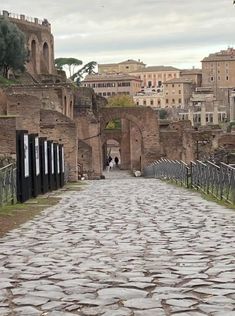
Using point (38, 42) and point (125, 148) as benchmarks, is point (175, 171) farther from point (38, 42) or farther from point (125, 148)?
point (38, 42)

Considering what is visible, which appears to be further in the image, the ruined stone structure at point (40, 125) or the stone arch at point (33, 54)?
the stone arch at point (33, 54)

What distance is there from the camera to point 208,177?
18.1 metres

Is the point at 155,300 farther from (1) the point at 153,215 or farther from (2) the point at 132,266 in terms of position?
(1) the point at 153,215

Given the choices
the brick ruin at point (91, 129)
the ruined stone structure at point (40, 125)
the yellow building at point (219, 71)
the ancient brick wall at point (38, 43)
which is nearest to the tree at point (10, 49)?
the brick ruin at point (91, 129)

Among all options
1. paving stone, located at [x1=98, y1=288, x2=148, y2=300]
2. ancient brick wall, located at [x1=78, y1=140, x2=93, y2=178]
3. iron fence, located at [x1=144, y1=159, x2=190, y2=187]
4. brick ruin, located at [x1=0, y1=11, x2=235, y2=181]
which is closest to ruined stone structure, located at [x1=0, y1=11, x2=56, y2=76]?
brick ruin, located at [x1=0, y1=11, x2=235, y2=181]

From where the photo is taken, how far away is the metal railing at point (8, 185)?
46.2 ft

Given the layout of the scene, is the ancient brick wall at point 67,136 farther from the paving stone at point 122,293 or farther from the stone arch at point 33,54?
the stone arch at point 33,54

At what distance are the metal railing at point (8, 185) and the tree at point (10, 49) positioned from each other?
4901 cm

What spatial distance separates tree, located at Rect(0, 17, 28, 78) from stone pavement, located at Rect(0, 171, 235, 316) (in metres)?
53.2

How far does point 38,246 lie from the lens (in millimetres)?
8445

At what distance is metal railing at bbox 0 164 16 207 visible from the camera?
14070 mm

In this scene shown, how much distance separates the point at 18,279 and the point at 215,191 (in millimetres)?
10986

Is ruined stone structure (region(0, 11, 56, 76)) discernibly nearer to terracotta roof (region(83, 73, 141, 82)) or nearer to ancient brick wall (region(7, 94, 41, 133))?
ancient brick wall (region(7, 94, 41, 133))

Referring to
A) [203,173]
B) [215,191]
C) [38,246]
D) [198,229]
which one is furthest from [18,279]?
[203,173]
